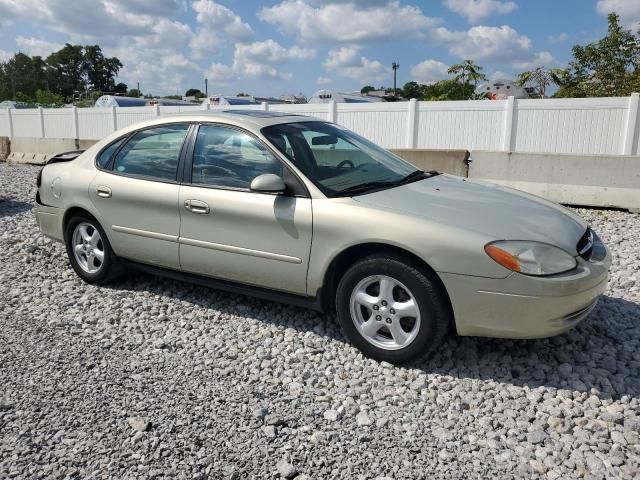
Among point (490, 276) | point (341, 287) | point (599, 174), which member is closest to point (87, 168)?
point (341, 287)

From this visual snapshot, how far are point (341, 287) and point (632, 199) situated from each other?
20.7 feet

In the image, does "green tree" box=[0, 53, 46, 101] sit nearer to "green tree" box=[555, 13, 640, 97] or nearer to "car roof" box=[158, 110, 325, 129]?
"green tree" box=[555, 13, 640, 97]

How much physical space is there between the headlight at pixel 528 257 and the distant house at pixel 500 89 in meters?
26.3

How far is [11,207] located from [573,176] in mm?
9081

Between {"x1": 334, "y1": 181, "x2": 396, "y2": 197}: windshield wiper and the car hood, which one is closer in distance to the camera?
the car hood

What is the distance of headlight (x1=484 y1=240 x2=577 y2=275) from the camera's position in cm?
310

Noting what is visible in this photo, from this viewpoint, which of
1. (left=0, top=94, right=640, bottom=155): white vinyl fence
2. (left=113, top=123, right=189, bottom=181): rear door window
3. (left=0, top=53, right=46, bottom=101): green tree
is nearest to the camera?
(left=113, top=123, right=189, bottom=181): rear door window

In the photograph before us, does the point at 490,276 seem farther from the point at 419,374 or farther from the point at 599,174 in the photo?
the point at 599,174

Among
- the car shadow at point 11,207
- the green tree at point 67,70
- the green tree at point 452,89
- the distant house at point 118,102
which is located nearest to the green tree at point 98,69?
the green tree at point 67,70

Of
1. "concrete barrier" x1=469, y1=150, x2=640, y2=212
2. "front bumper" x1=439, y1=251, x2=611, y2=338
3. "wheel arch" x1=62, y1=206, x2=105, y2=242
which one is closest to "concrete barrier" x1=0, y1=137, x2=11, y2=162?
"wheel arch" x1=62, y1=206, x2=105, y2=242

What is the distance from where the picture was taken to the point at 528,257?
312cm

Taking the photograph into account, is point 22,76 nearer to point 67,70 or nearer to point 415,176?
point 67,70

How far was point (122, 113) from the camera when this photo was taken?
67.7 feet

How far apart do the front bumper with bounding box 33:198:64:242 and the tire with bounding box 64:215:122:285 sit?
0.13 m
